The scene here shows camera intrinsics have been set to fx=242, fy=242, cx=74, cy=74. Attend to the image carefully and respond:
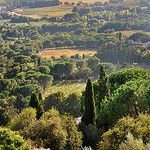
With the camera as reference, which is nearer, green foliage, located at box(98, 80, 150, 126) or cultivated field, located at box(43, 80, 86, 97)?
green foliage, located at box(98, 80, 150, 126)

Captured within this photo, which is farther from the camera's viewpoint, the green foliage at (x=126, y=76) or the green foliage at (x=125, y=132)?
the green foliage at (x=126, y=76)

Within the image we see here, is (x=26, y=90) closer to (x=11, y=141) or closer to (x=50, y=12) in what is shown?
(x=11, y=141)

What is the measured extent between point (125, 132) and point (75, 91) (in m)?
38.7

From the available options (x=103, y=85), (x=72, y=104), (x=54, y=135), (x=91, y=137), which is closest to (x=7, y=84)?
(x=72, y=104)

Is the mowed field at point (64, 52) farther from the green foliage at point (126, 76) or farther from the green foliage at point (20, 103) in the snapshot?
the green foliage at point (126, 76)

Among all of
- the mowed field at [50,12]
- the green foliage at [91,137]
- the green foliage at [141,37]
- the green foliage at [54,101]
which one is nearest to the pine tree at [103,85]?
the green foliage at [91,137]

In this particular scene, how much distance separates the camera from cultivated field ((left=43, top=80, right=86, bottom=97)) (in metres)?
56.1

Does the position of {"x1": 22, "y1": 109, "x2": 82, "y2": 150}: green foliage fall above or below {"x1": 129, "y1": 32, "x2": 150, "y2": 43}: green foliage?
above

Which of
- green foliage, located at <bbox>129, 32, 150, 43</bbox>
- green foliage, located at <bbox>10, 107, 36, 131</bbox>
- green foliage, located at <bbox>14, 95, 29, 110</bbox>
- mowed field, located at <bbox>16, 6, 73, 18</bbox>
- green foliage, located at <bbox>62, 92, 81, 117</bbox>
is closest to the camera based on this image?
green foliage, located at <bbox>10, 107, 36, 131</bbox>

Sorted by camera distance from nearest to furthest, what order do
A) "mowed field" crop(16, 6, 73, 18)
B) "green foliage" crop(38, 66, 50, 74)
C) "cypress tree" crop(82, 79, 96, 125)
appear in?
1. "cypress tree" crop(82, 79, 96, 125)
2. "green foliage" crop(38, 66, 50, 74)
3. "mowed field" crop(16, 6, 73, 18)

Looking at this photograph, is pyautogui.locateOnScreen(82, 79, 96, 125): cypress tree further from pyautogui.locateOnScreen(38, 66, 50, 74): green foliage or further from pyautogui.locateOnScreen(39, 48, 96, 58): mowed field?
pyautogui.locateOnScreen(39, 48, 96, 58): mowed field

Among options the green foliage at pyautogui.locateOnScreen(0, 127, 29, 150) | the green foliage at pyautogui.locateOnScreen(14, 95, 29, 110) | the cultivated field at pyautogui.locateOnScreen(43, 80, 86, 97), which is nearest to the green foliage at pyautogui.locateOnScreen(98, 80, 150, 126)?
the green foliage at pyautogui.locateOnScreen(0, 127, 29, 150)

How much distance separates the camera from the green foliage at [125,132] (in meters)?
14.1

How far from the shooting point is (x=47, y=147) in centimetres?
1622
